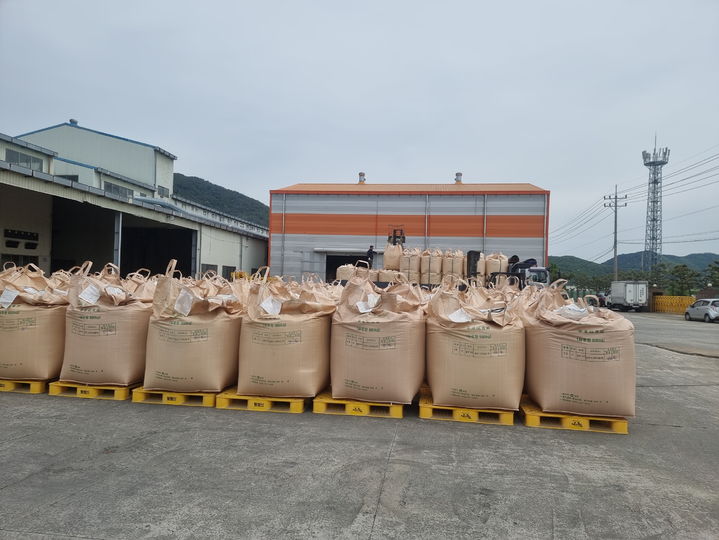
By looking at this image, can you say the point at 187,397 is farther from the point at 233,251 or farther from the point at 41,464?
the point at 233,251

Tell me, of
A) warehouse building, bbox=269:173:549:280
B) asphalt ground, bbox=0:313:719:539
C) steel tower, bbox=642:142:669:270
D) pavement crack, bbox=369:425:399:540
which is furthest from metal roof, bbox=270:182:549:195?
steel tower, bbox=642:142:669:270

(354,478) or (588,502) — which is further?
(354,478)

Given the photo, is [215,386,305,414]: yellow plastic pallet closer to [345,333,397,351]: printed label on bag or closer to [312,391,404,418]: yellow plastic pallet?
[312,391,404,418]: yellow plastic pallet

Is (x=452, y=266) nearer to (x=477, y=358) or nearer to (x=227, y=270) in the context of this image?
(x=477, y=358)

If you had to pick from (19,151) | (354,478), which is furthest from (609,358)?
(19,151)

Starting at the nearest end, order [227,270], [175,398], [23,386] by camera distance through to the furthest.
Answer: [175,398]
[23,386]
[227,270]

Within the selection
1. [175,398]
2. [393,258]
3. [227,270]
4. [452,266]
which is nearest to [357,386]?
[175,398]

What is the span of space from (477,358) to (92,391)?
12.6ft

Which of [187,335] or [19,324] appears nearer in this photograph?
[187,335]

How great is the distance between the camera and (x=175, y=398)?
4531mm

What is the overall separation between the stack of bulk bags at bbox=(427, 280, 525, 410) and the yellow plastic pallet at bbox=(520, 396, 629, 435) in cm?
19

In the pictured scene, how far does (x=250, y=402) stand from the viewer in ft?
14.5

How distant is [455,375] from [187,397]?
264cm

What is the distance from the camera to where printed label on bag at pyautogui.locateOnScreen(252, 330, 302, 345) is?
438 cm
